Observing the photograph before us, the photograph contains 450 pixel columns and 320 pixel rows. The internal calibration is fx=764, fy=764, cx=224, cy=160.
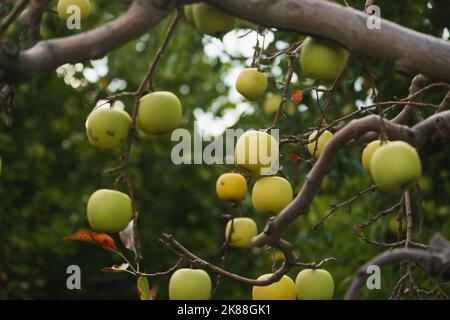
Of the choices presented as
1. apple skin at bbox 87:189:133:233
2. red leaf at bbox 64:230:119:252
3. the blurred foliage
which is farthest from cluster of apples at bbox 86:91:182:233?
the blurred foliage

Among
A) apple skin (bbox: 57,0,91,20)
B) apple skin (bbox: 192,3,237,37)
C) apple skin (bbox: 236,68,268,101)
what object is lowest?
apple skin (bbox: 236,68,268,101)

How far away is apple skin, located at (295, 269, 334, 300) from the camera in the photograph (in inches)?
61.1

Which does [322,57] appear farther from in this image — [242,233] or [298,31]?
[242,233]

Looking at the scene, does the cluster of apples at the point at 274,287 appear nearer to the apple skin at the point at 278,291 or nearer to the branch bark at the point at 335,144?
the apple skin at the point at 278,291

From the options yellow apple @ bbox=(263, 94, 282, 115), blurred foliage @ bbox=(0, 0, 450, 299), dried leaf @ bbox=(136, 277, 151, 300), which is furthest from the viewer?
yellow apple @ bbox=(263, 94, 282, 115)

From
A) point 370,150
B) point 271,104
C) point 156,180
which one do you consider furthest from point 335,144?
point 156,180

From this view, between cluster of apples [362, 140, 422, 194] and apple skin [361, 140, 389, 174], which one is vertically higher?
apple skin [361, 140, 389, 174]

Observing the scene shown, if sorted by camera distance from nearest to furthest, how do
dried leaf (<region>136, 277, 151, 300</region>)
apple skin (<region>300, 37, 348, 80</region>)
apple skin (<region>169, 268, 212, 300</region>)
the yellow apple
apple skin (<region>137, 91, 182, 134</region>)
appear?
apple skin (<region>300, 37, 348, 80</region>)
apple skin (<region>137, 91, 182, 134</region>)
apple skin (<region>169, 268, 212, 300</region>)
dried leaf (<region>136, 277, 151, 300</region>)
the yellow apple

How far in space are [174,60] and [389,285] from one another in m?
2.38

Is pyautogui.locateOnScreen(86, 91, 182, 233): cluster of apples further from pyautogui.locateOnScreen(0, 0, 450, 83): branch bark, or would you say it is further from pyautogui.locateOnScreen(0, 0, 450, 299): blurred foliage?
pyautogui.locateOnScreen(0, 0, 450, 299): blurred foliage

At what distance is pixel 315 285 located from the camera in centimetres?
155

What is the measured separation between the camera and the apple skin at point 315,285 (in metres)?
1.55

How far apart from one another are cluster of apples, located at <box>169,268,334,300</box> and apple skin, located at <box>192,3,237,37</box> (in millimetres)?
508

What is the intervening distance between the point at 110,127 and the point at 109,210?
0.17 meters
